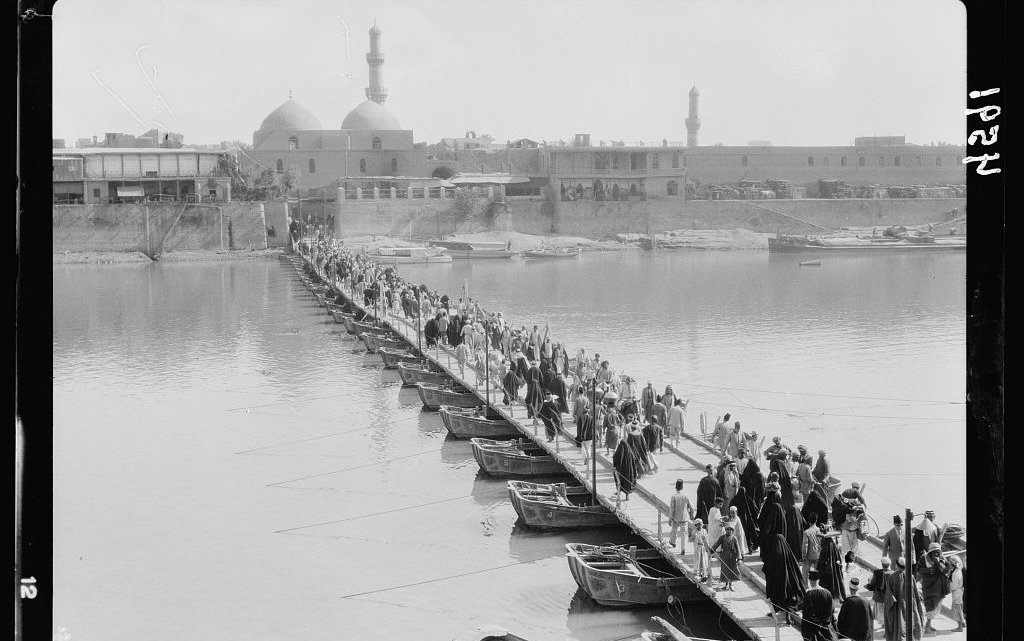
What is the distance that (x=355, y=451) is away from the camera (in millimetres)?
15414

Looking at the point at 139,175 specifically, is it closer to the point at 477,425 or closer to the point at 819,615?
the point at 477,425

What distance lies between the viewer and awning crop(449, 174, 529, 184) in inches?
2239

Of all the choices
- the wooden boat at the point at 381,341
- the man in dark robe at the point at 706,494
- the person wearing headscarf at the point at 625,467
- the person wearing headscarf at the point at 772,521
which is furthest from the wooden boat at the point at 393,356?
the person wearing headscarf at the point at 772,521

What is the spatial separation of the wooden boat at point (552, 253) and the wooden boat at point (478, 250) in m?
0.77

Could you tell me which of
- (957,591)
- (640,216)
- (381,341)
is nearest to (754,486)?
(957,591)

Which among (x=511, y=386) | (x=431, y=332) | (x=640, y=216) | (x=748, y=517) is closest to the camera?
(x=748, y=517)

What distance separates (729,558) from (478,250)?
44584mm

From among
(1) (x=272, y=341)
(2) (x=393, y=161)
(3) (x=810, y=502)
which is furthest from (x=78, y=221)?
(3) (x=810, y=502)

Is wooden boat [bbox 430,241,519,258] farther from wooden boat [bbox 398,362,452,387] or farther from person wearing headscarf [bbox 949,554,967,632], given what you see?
person wearing headscarf [bbox 949,554,967,632]

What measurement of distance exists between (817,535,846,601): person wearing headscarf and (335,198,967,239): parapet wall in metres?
48.5

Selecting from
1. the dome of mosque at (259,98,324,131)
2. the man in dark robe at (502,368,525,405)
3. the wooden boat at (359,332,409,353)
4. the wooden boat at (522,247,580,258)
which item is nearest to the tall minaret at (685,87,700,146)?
the wooden boat at (522,247,580,258)

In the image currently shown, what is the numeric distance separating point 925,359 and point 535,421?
11831 millimetres

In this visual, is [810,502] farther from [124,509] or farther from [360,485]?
[124,509]

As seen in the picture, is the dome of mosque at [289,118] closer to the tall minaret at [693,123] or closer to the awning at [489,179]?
the awning at [489,179]
